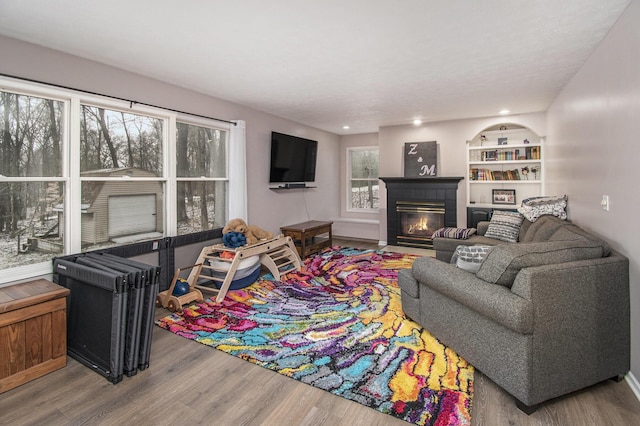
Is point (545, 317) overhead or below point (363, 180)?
below

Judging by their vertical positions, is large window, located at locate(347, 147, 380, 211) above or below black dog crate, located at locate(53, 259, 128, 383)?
above

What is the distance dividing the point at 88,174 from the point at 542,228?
15.2 feet

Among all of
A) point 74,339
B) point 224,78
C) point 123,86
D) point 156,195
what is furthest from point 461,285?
point 123,86

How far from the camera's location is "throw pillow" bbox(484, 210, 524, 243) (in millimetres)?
4359

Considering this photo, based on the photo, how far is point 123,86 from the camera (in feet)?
11.0

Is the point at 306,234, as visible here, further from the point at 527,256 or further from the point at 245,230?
the point at 527,256

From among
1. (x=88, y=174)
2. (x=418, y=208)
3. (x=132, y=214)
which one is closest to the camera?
(x=88, y=174)

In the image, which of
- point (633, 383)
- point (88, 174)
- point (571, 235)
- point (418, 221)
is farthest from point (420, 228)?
point (88, 174)

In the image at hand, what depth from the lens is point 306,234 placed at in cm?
561

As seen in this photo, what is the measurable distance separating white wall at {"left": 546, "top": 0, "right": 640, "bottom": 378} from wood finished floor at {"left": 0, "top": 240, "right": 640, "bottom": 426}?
0.52 meters

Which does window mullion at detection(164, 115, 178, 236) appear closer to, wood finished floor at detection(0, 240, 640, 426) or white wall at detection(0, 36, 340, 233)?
white wall at detection(0, 36, 340, 233)

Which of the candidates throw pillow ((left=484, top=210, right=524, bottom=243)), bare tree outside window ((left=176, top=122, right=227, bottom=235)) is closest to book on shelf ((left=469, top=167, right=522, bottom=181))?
throw pillow ((left=484, top=210, right=524, bottom=243))

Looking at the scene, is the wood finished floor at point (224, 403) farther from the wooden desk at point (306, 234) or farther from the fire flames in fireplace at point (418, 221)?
the fire flames in fireplace at point (418, 221)

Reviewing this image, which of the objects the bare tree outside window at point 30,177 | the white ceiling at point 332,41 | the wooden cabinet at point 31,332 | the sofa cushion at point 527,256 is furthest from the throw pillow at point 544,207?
the bare tree outside window at point 30,177
